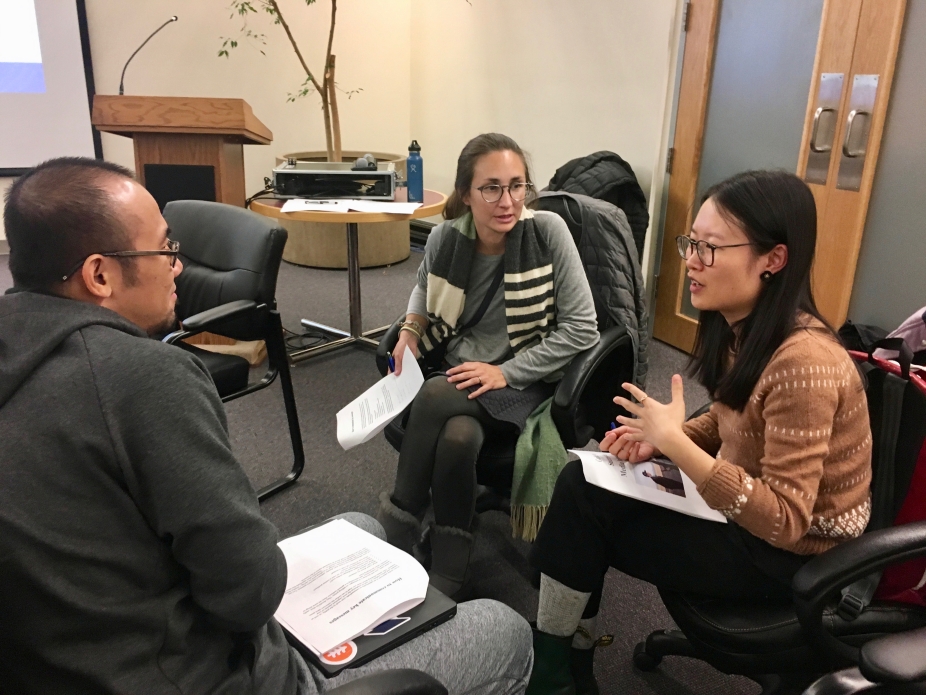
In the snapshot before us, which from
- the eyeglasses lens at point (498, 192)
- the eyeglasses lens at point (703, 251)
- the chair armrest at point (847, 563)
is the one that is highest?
the eyeglasses lens at point (498, 192)

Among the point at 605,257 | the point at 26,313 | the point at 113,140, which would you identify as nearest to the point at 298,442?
the point at 605,257

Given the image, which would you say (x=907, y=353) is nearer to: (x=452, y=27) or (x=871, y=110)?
(x=871, y=110)

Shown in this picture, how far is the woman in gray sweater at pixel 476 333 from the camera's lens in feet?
5.59

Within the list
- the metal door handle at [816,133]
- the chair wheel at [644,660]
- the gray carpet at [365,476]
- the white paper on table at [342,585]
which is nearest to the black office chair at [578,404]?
the gray carpet at [365,476]

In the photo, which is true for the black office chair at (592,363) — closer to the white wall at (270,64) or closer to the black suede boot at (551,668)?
the black suede boot at (551,668)

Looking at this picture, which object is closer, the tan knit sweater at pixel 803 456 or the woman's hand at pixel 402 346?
the tan knit sweater at pixel 803 456

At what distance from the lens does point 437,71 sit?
4.95 m

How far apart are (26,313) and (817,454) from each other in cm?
107

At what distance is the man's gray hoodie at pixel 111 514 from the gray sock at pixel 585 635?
0.81 m

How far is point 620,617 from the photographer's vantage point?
1756 mm

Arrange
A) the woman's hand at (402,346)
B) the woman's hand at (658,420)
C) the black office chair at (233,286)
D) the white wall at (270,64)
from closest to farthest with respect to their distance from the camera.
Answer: the woman's hand at (658,420) < the woman's hand at (402,346) < the black office chair at (233,286) < the white wall at (270,64)

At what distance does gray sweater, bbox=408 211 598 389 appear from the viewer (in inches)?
70.8

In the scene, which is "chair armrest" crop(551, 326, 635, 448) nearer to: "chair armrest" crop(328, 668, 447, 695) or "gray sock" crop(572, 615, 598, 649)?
"gray sock" crop(572, 615, 598, 649)

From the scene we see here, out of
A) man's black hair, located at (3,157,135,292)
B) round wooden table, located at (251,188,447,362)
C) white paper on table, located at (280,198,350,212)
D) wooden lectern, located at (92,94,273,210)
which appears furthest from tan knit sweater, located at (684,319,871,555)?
wooden lectern, located at (92,94,273,210)
